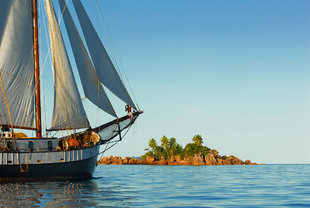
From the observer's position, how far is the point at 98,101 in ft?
119

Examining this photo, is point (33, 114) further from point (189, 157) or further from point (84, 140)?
point (189, 157)

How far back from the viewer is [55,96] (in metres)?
33.4

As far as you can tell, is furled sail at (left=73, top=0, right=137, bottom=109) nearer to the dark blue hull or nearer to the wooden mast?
the wooden mast

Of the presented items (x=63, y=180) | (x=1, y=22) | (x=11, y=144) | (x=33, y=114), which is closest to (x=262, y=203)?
(x=63, y=180)

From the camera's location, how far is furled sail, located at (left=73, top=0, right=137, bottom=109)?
35.2 metres

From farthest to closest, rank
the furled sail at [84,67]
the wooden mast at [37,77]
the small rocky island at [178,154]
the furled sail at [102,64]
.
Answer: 1. the small rocky island at [178,154]
2. the furled sail at [84,67]
3. the furled sail at [102,64]
4. the wooden mast at [37,77]

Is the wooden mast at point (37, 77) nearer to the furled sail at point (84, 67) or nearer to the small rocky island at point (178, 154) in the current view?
the furled sail at point (84, 67)

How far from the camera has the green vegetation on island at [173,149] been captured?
5600 inches

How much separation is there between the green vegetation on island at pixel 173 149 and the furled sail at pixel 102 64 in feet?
356

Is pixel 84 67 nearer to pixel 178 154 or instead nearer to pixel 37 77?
pixel 37 77

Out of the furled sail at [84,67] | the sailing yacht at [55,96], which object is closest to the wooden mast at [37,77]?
the sailing yacht at [55,96]

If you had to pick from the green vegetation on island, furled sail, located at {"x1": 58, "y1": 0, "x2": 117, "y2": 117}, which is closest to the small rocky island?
the green vegetation on island

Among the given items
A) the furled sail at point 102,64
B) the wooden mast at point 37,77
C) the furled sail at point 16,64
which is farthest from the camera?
the furled sail at point 102,64

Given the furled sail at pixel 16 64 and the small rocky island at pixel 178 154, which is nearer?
the furled sail at pixel 16 64
